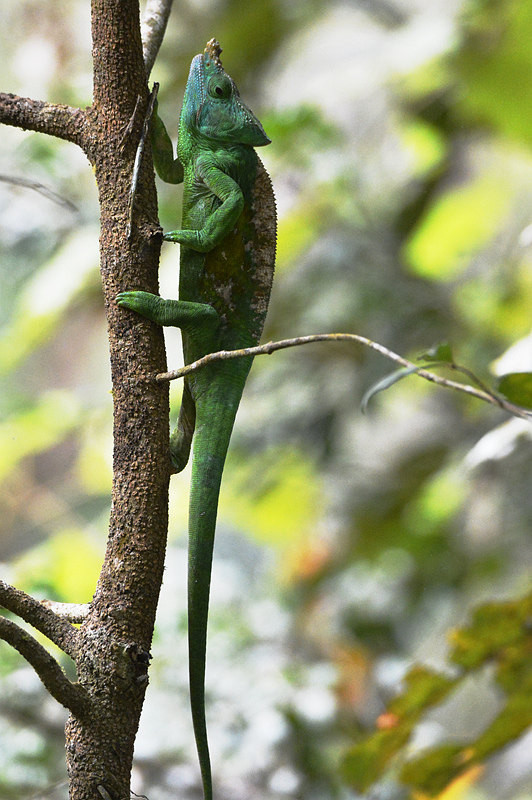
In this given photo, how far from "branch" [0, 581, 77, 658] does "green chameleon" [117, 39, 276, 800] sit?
0.23 m

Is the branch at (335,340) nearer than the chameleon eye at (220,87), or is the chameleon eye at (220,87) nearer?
the branch at (335,340)

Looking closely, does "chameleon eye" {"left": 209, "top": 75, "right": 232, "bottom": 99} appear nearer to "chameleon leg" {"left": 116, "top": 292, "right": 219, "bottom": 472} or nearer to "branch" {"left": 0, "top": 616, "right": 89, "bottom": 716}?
"chameleon leg" {"left": 116, "top": 292, "right": 219, "bottom": 472}

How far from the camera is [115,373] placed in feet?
3.17

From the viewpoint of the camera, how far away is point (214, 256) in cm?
127

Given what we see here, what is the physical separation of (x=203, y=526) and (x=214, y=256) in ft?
1.36

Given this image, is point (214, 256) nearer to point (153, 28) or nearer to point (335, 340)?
point (153, 28)

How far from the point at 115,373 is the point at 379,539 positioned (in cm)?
229

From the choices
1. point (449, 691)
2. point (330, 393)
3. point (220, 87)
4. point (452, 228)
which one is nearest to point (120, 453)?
point (220, 87)

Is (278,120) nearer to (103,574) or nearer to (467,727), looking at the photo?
(103,574)

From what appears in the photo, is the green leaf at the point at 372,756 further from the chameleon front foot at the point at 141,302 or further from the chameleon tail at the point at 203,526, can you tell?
the chameleon front foot at the point at 141,302

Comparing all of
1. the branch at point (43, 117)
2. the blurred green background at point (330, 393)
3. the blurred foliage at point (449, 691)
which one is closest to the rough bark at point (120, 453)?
the branch at point (43, 117)

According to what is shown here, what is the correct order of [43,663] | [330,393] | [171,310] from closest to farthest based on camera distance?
[43,663]
[171,310]
[330,393]

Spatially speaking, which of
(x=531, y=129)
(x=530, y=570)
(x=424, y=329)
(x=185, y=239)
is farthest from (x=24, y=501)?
(x=185, y=239)

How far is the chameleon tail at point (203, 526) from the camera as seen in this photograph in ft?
3.35
